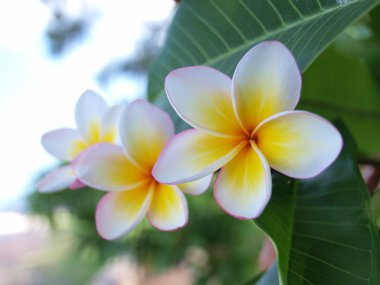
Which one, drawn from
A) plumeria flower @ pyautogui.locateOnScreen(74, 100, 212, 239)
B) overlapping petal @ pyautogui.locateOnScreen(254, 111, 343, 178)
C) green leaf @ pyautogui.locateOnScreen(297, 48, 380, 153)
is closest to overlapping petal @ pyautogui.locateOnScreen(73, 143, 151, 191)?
plumeria flower @ pyautogui.locateOnScreen(74, 100, 212, 239)

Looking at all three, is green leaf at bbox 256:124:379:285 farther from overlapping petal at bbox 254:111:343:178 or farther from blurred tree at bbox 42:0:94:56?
blurred tree at bbox 42:0:94:56

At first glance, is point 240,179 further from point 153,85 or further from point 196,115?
point 153,85

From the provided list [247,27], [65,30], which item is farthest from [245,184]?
[65,30]

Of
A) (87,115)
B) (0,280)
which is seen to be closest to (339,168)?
(87,115)

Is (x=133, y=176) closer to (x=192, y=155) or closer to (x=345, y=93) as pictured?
(x=192, y=155)

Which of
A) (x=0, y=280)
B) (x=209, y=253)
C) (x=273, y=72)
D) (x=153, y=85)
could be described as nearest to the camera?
(x=273, y=72)

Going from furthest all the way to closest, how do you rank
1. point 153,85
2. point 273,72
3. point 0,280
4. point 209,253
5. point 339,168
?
point 0,280
point 209,253
point 153,85
point 339,168
point 273,72

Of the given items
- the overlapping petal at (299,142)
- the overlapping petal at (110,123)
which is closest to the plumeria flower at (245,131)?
the overlapping petal at (299,142)
